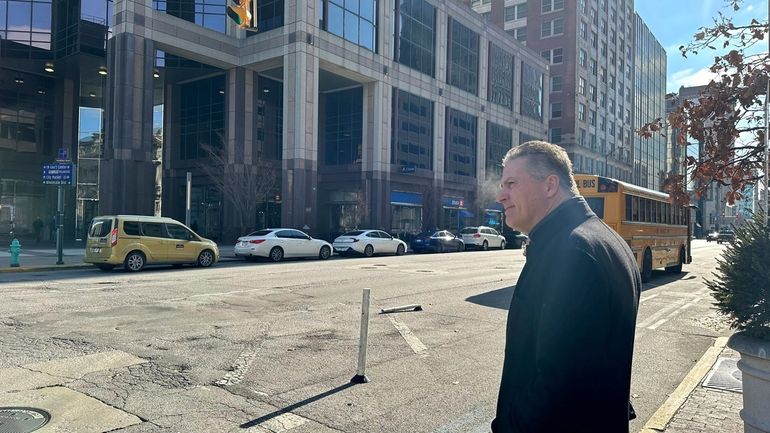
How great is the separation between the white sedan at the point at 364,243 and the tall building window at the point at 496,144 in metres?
31.2

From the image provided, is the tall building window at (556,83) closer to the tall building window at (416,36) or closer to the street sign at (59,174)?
the tall building window at (416,36)

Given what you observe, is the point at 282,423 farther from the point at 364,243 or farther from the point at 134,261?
the point at 364,243

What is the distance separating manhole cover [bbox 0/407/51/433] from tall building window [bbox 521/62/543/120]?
6344 centimetres

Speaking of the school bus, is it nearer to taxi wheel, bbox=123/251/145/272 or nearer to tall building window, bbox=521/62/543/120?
taxi wheel, bbox=123/251/145/272

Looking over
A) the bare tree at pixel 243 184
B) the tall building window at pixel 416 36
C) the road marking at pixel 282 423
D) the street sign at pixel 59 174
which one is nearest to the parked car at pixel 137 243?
the street sign at pixel 59 174

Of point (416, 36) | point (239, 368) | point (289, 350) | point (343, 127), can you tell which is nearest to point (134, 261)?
point (289, 350)

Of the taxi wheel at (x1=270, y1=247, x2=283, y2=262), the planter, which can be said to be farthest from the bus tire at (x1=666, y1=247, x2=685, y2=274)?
the planter

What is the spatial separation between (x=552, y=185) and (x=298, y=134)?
34.8 m

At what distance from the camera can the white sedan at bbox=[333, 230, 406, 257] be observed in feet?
89.9

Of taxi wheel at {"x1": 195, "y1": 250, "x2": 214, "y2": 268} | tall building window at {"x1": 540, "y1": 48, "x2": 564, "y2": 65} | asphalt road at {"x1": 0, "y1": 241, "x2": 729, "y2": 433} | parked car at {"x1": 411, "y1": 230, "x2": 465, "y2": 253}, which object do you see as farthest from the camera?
tall building window at {"x1": 540, "y1": 48, "x2": 564, "y2": 65}

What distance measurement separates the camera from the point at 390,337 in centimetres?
787

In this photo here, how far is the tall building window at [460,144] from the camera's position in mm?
51125

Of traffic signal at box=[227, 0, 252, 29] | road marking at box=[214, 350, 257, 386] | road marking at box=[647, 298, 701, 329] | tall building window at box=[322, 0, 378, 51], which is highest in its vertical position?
tall building window at box=[322, 0, 378, 51]

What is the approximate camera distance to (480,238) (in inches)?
1433
